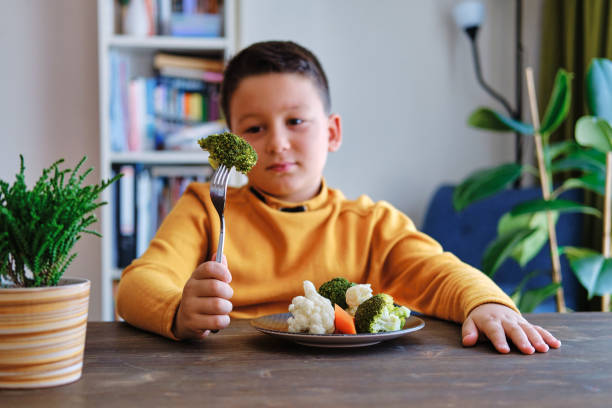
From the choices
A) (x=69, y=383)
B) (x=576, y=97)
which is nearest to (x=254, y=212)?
(x=69, y=383)

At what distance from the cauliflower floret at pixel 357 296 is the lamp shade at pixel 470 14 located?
2191 millimetres

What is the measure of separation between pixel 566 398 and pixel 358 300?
29cm

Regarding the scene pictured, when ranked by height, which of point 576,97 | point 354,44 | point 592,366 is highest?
point 354,44

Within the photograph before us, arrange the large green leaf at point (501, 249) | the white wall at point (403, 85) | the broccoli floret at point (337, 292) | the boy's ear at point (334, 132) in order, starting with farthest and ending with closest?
1. the white wall at point (403, 85)
2. the large green leaf at point (501, 249)
3. the boy's ear at point (334, 132)
4. the broccoli floret at point (337, 292)

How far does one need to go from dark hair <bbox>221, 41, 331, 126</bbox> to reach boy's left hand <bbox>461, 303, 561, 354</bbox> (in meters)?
0.70

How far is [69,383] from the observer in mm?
546

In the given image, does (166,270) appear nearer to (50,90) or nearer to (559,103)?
(559,103)

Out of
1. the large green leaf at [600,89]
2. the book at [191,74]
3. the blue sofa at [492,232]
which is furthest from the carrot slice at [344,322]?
the book at [191,74]

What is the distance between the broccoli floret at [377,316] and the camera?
2.26ft

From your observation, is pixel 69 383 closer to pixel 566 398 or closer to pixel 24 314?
pixel 24 314

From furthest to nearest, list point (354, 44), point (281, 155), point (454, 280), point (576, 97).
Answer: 1. point (354, 44)
2. point (576, 97)
3. point (281, 155)
4. point (454, 280)

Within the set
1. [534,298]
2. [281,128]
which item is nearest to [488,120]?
[534,298]

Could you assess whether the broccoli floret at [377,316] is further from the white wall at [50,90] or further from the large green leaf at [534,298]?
the white wall at [50,90]

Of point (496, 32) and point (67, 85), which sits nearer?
point (67, 85)
